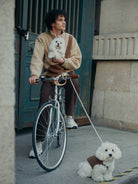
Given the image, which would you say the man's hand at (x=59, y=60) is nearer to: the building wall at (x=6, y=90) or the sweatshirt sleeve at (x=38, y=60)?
the sweatshirt sleeve at (x=38, y=60)

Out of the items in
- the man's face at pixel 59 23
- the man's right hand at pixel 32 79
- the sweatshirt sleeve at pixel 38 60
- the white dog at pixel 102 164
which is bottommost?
the white dog at pixel 102 164

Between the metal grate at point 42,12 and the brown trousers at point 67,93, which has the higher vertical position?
the metal grate at point 42,12

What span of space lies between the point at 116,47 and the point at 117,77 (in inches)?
27.5

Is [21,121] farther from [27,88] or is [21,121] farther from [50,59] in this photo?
[50,59]

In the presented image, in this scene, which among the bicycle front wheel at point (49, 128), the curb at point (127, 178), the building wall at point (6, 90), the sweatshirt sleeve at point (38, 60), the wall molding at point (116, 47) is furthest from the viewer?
the wall molding at point (116, 47)

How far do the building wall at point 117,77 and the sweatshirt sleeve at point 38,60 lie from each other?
2816 mm

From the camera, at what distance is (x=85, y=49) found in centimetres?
644

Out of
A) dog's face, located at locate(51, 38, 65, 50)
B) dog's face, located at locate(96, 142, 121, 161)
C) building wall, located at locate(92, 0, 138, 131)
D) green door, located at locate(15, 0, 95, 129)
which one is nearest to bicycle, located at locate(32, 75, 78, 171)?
dog's face, located at locate(51, 38, 65, 50)

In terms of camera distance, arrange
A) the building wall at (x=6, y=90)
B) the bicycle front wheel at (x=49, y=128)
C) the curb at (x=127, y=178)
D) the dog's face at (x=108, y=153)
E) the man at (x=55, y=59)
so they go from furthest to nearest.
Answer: the man at (x=55, y=59) → the bicycle front wheel at (x=49, y=128) → the curb at (x=127, y=178) → the dog's face at (x=108, y=153) → the building wall at (x=6, y=90)

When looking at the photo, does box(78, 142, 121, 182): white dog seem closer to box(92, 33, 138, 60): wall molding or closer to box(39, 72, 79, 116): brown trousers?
box(39, 72, 79, 116): brown trousers

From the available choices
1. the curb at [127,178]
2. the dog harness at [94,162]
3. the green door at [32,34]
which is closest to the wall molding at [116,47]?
the green door at [32,34]

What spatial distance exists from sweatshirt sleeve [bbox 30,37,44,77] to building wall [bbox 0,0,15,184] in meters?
1.34

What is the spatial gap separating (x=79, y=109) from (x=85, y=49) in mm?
1415

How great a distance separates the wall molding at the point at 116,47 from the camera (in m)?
6.11
